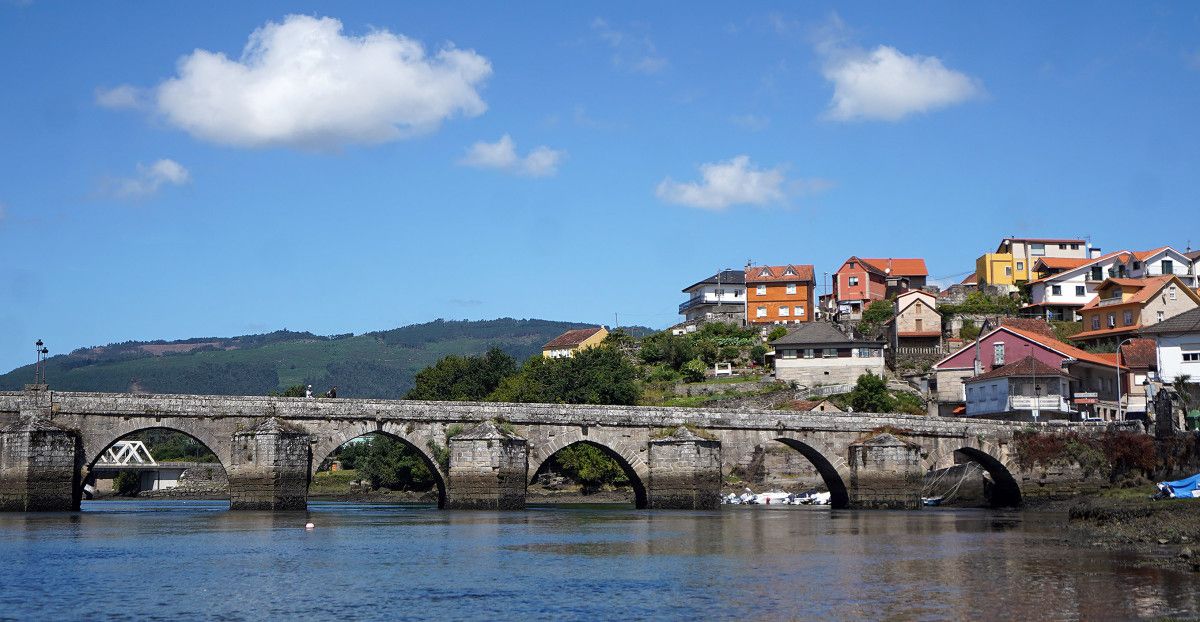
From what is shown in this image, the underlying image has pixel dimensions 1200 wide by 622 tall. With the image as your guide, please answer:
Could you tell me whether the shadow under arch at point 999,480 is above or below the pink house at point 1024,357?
below

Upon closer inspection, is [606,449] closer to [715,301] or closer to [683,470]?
[683,470]

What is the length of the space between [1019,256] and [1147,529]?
2841 inches

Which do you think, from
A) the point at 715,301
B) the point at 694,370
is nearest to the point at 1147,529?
the point at 694,370

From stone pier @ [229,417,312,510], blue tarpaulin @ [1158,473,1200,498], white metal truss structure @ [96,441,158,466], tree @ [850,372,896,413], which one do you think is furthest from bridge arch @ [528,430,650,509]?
white metal truss structure @ [96,441,158,466]

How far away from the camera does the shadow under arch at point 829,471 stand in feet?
203

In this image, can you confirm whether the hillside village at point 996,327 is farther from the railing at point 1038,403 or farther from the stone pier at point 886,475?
the stone pier at point 886,475

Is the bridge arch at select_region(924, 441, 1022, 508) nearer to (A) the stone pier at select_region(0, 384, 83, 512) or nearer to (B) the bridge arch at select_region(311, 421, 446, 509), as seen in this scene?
(B) the bridge arch at select_region(311, 421, 446, 509)

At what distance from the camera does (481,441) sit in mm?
56062

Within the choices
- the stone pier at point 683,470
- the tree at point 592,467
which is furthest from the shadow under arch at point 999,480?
the tree at point 592,467

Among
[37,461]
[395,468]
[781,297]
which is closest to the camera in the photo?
[37,461]

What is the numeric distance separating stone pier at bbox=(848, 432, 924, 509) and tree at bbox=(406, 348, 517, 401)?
43.6 meters

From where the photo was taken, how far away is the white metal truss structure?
114312mm

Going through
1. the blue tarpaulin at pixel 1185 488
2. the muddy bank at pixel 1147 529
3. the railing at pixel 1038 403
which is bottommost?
the muddy bank at pixel 1147 529

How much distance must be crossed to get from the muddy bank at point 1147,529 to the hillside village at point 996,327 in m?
22.0
